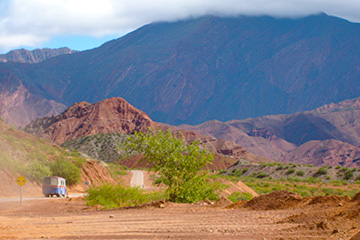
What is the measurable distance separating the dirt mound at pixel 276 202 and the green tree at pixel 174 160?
3231 millimetres

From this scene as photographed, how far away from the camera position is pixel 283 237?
11.4 metres

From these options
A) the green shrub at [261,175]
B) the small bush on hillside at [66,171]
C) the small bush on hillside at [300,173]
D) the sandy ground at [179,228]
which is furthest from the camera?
the green shrub at [261,175]

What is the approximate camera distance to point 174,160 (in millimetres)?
22375

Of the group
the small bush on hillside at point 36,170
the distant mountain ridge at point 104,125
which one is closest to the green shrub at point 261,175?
the small bush on hillside at point 36,170

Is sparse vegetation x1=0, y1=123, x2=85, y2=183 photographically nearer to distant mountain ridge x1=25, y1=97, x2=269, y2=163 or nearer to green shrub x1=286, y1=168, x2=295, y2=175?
green shrub x1=286, y1=168, x2=295, y2=175

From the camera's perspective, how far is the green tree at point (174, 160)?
74.2 ft

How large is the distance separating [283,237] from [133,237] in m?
3.60

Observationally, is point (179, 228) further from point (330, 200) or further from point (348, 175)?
point (348, 175)

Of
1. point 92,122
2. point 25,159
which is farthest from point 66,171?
point 92,122

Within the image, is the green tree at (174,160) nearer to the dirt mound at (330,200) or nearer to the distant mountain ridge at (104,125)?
the dirt mound at (330,200)

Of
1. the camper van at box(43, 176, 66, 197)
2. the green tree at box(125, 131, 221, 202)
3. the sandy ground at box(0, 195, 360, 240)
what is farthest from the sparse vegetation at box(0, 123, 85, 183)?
the sandy ground at box(0, 195, 360, 240)

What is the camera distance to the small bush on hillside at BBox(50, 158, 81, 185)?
2005 inches

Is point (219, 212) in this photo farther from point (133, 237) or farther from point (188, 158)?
point (133, 237)

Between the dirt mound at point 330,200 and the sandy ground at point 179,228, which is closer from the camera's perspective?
the sandy ground at point 179,228
